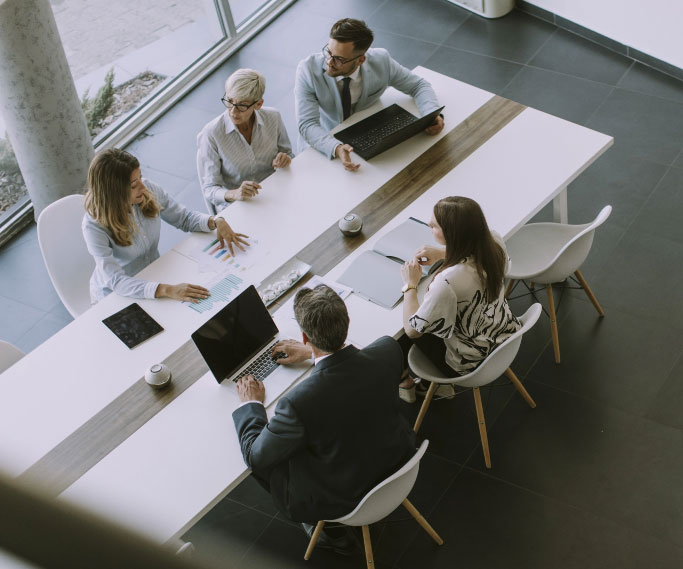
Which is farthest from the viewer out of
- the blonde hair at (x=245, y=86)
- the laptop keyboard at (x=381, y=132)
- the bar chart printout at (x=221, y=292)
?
the laptop keyboard at (x=381, y=132)

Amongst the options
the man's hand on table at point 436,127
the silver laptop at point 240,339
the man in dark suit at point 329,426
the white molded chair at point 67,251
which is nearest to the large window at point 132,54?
the white molded chair at point 67,251

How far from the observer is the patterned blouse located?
9.53 ft

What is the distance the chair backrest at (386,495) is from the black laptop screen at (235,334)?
713 mm

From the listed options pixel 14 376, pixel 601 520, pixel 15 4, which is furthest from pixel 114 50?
pixel 601 520

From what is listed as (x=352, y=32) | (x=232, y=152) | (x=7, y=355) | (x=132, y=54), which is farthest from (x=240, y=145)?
(x=132, y=54)

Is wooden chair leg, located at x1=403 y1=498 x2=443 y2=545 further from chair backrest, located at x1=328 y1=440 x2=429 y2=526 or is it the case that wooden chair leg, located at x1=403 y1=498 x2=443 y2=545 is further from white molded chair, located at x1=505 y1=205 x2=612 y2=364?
white molded chair, located at x1=505 y1=205 x2=612 y2=364

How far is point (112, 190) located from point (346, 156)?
1180 millimetres

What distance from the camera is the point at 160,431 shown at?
9.41 ft

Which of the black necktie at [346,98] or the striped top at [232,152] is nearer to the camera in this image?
the striped top at [232,152]

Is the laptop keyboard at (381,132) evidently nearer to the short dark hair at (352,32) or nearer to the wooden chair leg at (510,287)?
the short dark hair at (352,32)

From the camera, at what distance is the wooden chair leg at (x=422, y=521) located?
3.08 meters

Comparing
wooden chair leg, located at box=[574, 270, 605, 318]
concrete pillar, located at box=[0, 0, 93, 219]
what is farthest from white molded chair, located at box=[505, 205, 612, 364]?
concrete pillar, located at box=[0, 0, 93, 219]

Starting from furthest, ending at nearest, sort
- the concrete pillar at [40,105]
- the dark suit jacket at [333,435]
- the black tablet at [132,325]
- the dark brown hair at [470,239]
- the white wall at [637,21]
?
the white wall at [637,21]
the concrete pillar at [40,105]
the black tablet at [132,325]
the dark brown hair at [470,239]
the dark suit jacket at [333,435]

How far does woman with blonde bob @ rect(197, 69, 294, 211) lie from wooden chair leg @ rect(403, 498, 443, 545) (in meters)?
1.61
